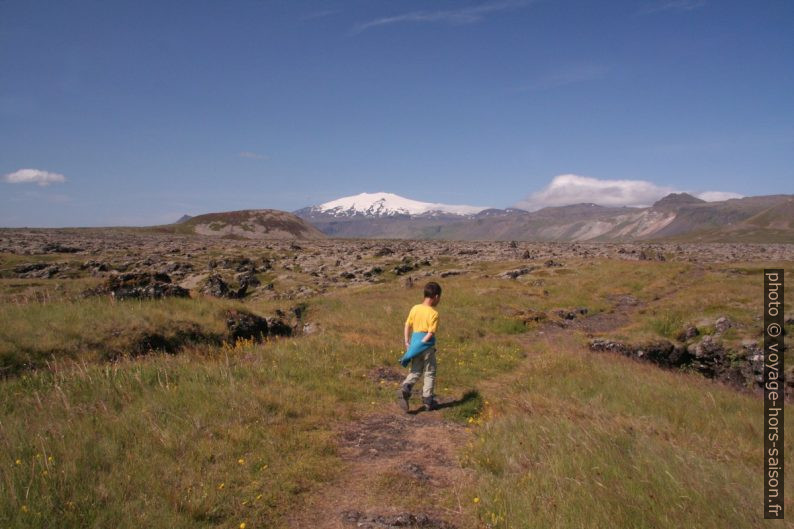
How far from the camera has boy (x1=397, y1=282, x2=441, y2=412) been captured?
9.90 m

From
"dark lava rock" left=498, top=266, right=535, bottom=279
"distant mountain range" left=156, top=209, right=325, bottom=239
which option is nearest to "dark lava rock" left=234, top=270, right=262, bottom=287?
"dark lava rock" left=498, top=266, right=535, bottom=279

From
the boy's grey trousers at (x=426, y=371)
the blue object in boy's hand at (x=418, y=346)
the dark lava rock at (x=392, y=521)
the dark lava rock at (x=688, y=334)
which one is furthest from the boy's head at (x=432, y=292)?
the dark lava rock at (x=688, y=334)

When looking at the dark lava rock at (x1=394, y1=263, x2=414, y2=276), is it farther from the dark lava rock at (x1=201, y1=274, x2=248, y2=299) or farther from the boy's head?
the boy's head

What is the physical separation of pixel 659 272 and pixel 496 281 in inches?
543

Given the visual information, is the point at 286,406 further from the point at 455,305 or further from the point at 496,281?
the point at 496,281

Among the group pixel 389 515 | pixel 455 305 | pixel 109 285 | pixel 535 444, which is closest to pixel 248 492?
pixel 389 515

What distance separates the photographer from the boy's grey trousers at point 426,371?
1005cm

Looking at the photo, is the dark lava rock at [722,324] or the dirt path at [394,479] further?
the dark lava rock at [722,324]

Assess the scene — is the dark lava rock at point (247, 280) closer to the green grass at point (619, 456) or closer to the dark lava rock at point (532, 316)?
the dark lava rock at point (532, 316)

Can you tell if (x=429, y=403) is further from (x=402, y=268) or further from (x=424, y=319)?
(x=402, y=268)

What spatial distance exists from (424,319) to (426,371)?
48.2 inches

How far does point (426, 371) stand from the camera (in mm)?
10180

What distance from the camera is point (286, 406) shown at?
882 cm

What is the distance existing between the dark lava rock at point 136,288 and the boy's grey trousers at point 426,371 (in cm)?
1143
